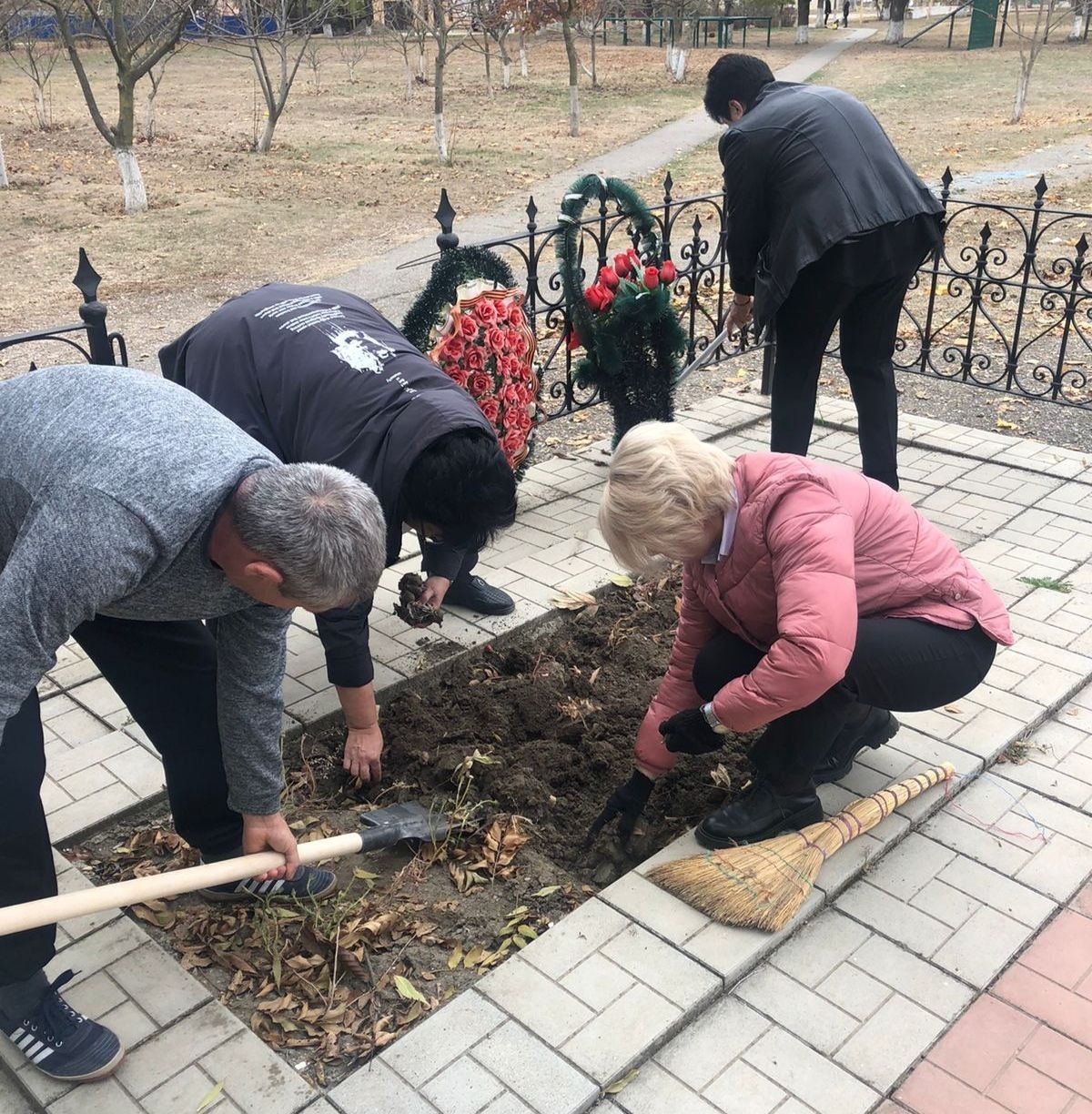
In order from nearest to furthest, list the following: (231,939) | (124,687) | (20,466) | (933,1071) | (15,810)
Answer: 1. (20,466)
2. (15,810)
3. (933,1071)
4. (124,687)
5. (231,939)

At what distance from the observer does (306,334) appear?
9.50 feet

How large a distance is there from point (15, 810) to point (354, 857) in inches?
40.5

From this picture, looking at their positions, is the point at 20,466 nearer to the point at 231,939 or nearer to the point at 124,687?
the point at 124,687

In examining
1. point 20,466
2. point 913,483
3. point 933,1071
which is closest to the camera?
point 20,466

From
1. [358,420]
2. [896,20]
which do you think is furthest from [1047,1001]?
[896,20]

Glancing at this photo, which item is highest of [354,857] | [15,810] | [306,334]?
[306,334]

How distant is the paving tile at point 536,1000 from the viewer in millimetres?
2273

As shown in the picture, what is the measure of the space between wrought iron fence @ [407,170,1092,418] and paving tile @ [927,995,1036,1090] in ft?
10.1

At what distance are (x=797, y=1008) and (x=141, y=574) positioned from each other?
5.34ft

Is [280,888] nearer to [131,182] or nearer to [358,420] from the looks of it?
[358,420]

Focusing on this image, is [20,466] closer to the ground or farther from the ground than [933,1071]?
farther from the ground

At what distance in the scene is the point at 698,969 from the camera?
2406 mm

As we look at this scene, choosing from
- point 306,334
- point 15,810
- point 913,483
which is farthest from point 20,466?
point 913,483

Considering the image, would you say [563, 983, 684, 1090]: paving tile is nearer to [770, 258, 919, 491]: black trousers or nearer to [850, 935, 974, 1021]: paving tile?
[850, 935, 974, 1021]: paving tile
